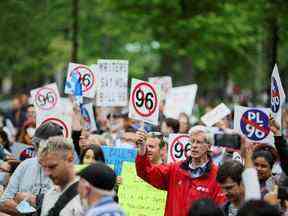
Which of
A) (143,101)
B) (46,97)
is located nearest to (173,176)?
(143,101)

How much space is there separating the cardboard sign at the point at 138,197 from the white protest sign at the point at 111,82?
3615 mm

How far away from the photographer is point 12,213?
28.2ft

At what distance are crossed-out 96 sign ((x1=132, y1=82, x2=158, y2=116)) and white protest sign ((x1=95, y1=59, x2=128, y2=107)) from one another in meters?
2.56

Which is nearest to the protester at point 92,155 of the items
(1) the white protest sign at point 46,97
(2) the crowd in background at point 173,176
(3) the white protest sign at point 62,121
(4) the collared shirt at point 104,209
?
(2) the crowd in background at point 173,176

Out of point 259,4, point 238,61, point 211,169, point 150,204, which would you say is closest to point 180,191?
point 211,169

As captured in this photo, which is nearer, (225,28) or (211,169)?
(211,169)

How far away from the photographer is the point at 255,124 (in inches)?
421

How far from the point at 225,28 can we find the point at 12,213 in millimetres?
22262

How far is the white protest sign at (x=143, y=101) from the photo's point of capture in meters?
11.0

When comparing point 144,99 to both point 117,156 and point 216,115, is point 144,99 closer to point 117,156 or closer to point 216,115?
point 117,156

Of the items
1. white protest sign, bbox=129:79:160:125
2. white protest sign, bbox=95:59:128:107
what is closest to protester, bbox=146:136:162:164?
white protest sign, bbox=129:79:160:125

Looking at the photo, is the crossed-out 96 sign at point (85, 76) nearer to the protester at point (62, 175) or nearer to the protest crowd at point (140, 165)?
the protest crowd at point (140, 165)

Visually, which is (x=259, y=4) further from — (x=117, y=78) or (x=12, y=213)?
(x=12, y=213)

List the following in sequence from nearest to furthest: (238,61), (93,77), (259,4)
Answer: (93,77), (259,4), (238,61)
